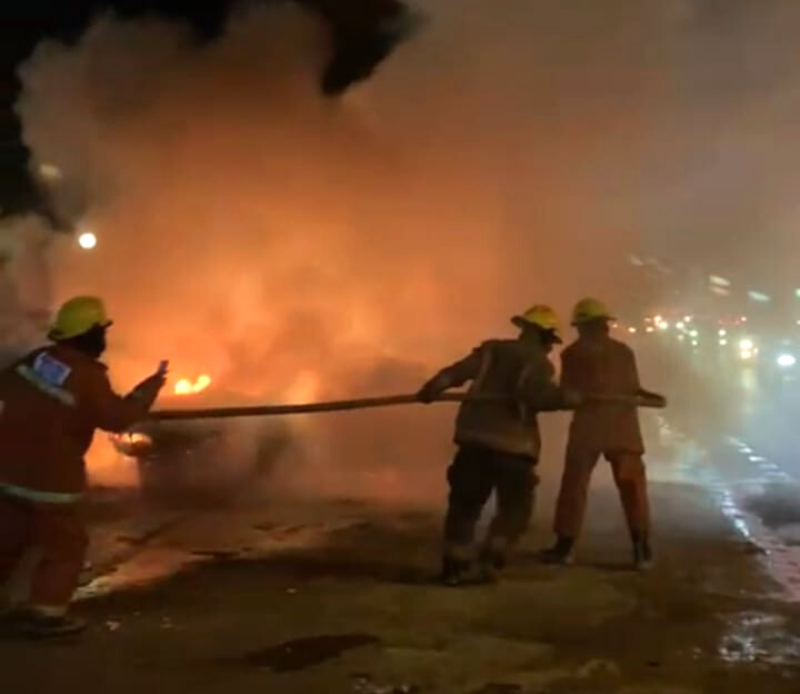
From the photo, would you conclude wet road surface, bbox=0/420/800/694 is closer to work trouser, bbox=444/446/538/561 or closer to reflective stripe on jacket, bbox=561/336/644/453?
work trouser, bbox=444/446/538/561

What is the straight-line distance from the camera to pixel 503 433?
7199 mm

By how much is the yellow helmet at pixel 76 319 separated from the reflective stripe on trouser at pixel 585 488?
307cm

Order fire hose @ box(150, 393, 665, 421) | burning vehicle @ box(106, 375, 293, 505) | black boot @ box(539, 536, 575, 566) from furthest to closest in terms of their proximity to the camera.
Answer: burning vehicle @ box(106, 375, 293, 505), black boot @ box(539, 536, 575, 566), fire hose @ box(150, 393, 665, 421)

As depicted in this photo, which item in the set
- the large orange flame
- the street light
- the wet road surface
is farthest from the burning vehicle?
the street light

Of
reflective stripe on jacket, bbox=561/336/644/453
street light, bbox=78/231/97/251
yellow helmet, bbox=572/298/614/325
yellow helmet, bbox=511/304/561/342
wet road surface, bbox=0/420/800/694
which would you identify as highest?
street light, bbox=78/231/97/251

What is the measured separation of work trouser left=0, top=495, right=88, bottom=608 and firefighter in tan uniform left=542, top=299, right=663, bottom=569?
3.06 metres

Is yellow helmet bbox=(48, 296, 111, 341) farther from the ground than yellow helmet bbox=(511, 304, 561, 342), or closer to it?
closer to it

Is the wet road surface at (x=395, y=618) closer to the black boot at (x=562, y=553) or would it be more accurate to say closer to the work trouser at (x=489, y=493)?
the black boot at (x=562, y=553)

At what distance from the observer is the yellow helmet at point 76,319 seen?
5984mm

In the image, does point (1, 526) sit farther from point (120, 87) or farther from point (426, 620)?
point (120, 87)

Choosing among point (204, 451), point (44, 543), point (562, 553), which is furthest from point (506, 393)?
point (204, 451)

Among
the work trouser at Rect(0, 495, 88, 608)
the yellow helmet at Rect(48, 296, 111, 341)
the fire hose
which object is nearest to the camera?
the work trouser at Rect(0, 495, 88, 608)

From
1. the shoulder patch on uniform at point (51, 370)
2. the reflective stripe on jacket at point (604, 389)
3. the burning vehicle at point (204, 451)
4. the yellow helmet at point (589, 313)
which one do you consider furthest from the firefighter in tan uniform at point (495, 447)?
the burning vehicle at point (204, 451)

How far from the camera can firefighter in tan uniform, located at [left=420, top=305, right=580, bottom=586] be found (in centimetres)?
718
